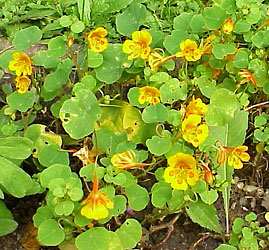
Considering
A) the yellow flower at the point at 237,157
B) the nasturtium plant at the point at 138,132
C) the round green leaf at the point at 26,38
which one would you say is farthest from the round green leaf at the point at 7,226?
the yellow flower at the point at 237,157

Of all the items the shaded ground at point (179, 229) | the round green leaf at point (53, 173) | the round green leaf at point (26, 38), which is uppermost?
the round green leaf at point (26, 38)

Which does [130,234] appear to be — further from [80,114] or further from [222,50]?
[222,50]

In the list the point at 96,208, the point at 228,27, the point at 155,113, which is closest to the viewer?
the point at 96,208

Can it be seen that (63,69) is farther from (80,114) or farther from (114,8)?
(114,8)

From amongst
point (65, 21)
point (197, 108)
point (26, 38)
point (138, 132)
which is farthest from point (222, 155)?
point (26, 38)

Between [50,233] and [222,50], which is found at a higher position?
[222,50]

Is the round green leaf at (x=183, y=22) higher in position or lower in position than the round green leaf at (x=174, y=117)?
higher

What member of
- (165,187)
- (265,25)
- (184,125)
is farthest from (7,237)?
(265,25)

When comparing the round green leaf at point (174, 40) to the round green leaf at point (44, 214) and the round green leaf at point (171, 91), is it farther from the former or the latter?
the round green leaf at point (44, 214)
